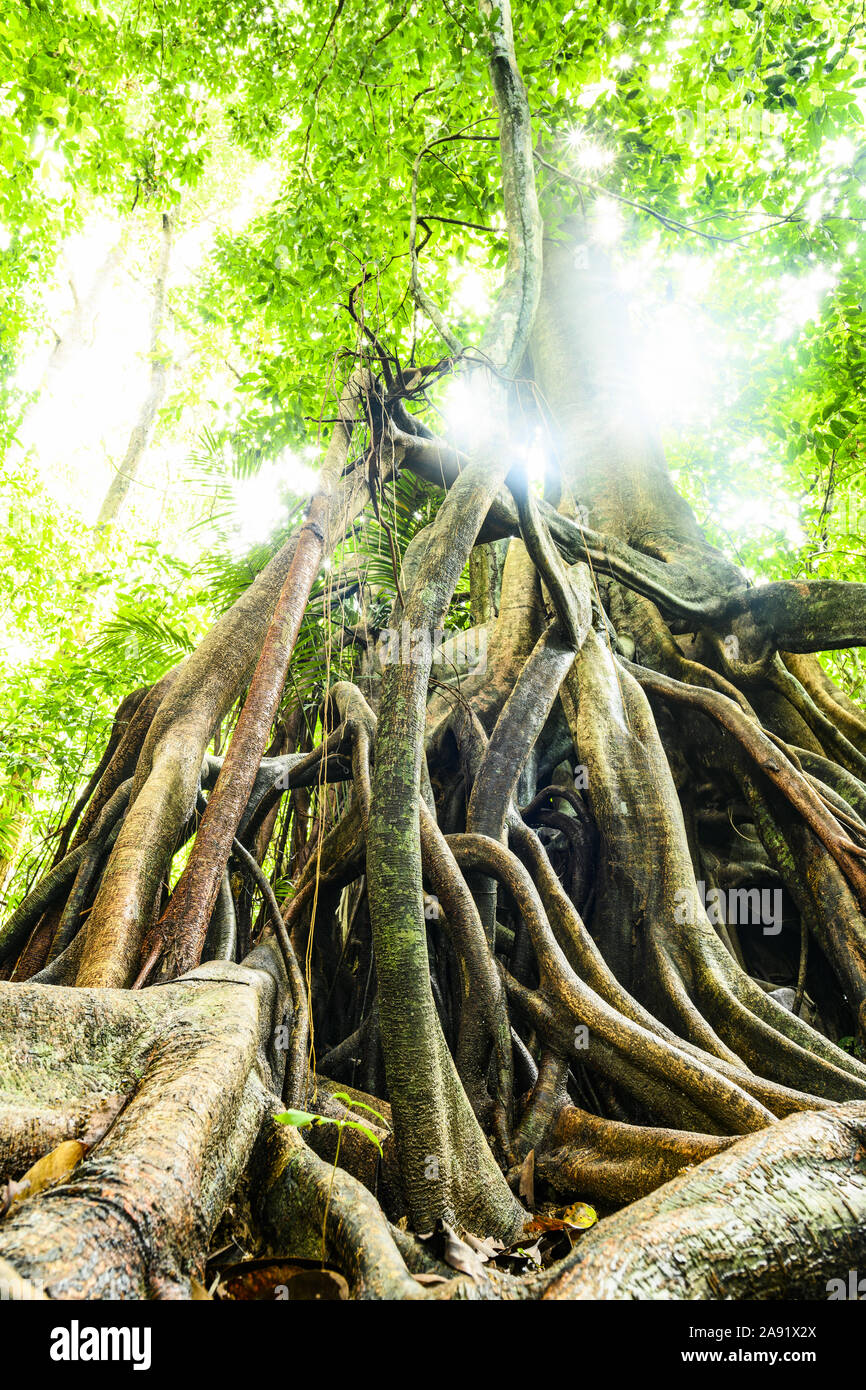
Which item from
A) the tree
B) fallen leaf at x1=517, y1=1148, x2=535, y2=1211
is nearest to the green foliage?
the tree

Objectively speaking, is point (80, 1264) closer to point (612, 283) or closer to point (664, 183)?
point (664, 183)

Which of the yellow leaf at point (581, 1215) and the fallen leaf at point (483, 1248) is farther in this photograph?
the yellow leaf at point (581, 1215)

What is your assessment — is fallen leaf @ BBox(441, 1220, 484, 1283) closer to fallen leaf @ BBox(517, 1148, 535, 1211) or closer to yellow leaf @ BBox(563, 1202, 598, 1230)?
yellow leaf @ BBox(563, 1202, 598, 1230)

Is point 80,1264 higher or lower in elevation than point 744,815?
lower

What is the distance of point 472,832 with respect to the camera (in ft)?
8.99

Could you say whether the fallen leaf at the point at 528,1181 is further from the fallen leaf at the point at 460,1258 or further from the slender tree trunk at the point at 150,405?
the slender tree trunk at the point at 150,405

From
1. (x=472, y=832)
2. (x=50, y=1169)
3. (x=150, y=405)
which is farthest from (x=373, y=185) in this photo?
(x=150, y=405)

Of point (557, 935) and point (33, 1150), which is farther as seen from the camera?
point (557, 935)

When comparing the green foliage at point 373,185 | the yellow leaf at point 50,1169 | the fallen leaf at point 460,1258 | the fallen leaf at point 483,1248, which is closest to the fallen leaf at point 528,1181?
the fallen leaf at point 483,1248

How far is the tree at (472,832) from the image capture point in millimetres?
1143

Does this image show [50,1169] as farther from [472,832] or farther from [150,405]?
[150,405]
